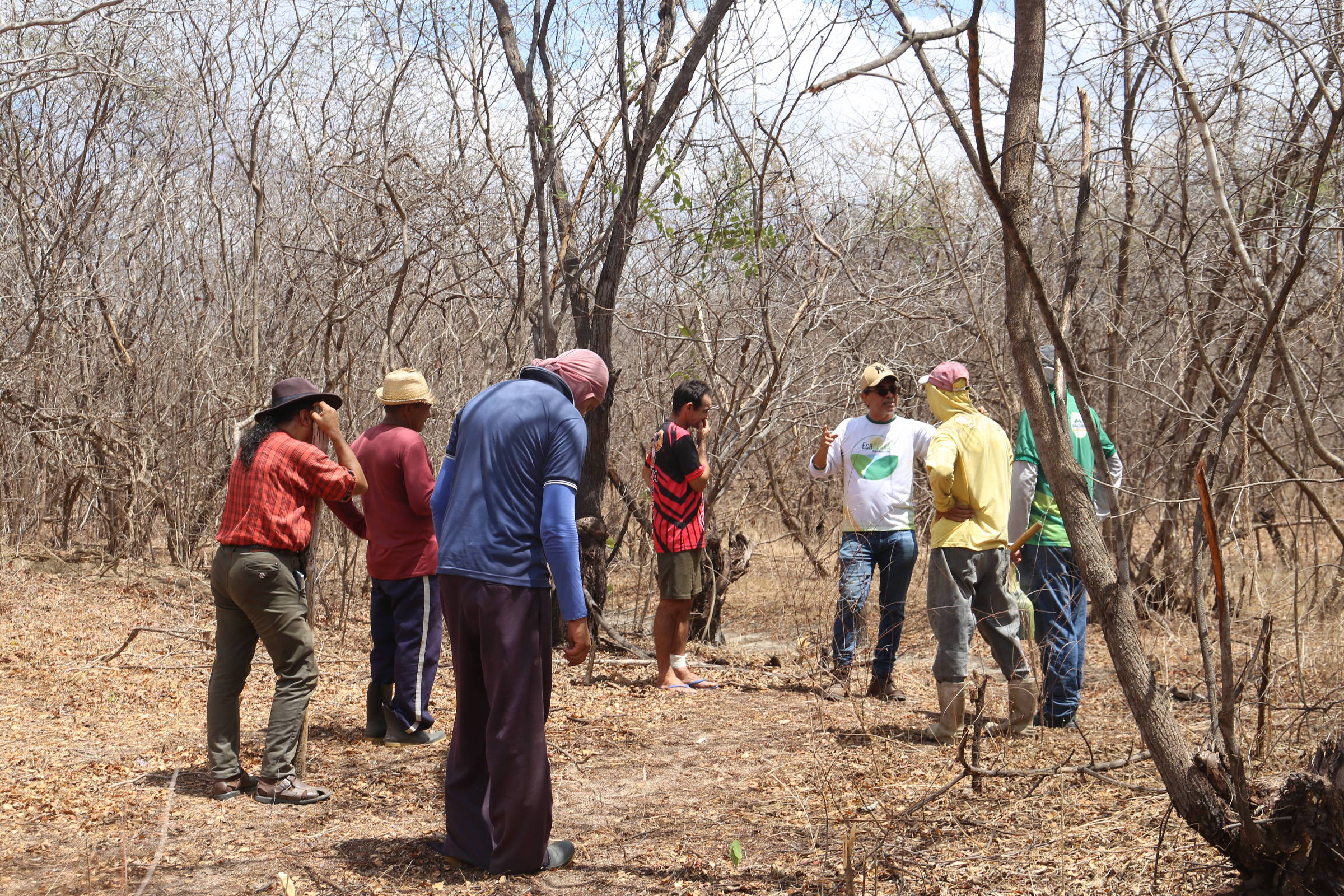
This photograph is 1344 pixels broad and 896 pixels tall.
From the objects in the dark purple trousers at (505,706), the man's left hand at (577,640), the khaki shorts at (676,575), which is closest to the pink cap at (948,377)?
the khaki shorts at (676,575)

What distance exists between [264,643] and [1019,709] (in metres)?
3.22

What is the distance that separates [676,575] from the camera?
6.23 m

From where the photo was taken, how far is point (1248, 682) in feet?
14.9

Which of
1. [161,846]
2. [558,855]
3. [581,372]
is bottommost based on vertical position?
[558,855]

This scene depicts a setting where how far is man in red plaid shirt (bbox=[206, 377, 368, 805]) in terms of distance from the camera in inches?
164

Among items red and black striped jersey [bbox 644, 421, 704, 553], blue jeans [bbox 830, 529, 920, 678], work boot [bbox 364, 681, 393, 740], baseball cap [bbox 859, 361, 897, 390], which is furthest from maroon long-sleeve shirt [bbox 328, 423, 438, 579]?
baseball cap [bbox 859, 361, 897, 390]

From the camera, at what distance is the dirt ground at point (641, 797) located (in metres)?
3.32

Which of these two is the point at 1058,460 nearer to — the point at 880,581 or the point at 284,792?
the point at 880,581

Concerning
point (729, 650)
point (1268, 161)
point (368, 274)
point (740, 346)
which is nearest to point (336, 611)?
point (368, 274)

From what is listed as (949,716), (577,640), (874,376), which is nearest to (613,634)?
(874,376)

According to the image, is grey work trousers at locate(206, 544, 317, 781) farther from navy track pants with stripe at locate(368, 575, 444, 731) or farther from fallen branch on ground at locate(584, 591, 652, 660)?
fallen branch on ground at locate(584, 591, 652, 660)

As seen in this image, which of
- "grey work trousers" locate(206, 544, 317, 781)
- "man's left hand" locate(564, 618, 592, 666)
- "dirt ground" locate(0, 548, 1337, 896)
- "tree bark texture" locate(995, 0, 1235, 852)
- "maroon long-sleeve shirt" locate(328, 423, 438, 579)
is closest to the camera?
"tree bark texture" locate(995, 0, 1235, 852)

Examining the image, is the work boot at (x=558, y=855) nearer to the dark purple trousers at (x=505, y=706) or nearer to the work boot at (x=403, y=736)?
the dark purple trousers at (x=505, y=706)

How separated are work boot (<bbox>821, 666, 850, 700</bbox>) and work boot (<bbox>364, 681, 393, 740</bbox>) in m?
2.24
